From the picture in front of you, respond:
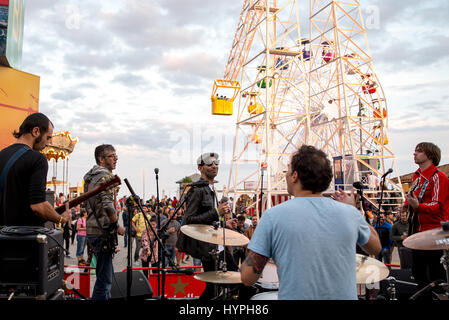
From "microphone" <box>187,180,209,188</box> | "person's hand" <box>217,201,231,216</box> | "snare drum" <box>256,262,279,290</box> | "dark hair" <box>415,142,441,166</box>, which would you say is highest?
"dark hair" <box>415,142,441,166</box>

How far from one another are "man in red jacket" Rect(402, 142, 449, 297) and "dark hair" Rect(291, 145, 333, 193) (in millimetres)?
2716

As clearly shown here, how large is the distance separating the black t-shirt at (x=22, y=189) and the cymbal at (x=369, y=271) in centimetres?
279

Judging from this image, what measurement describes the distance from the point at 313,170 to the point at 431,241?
1.85 m

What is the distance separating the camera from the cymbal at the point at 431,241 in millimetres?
3275

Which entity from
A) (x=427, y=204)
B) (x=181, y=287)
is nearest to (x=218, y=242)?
(x=427, y=204)

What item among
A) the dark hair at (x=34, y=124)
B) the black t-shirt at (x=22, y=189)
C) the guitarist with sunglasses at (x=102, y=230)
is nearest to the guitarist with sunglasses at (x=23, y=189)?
the black t-shirt at (x=22, y=189)

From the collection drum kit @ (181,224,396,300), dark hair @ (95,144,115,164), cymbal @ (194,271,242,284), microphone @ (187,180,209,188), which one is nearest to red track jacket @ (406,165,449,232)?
drum kit @ (181,224,396,300)

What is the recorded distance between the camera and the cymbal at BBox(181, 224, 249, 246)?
3881 millimetres

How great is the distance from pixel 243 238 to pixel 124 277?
7.95ft

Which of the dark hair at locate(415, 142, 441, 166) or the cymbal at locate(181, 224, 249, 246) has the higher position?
the dark hair at locate(415, 142, 441, 166)

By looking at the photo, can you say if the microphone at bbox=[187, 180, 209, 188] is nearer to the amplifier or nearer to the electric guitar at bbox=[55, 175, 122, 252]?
the electric guitar at bbox=[55, 175, 122, 252]
